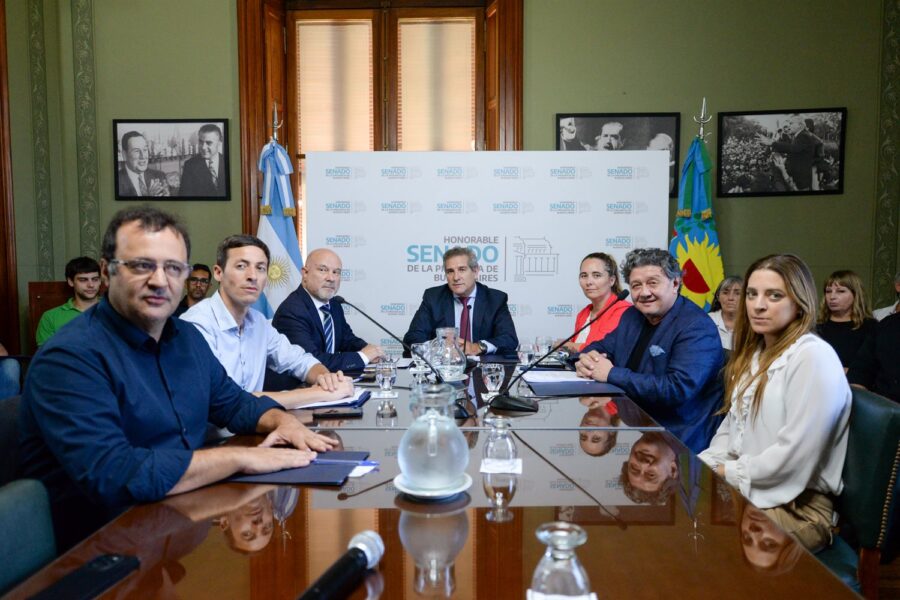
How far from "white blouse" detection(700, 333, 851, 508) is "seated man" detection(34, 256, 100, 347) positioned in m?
4.65

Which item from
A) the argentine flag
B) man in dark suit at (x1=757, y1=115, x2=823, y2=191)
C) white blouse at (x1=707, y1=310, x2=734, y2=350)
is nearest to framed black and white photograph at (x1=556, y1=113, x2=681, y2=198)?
man in dark suit at (x1=757, y1=115, x2=823, y2=191)

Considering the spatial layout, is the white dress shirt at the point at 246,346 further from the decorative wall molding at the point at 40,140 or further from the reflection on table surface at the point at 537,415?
the decorative wall molding at the point at 40,140

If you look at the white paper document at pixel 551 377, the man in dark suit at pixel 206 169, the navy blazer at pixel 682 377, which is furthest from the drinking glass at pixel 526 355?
the man in dark suit at pixel 206 169

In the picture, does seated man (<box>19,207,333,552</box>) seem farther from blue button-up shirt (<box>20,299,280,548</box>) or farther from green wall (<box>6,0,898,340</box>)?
green wall (<box>6,0,898,340</box>)

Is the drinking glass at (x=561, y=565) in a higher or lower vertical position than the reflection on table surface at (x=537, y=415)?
higher

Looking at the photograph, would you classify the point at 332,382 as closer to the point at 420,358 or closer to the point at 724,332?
the point at 420,358

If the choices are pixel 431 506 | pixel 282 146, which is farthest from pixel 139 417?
pixel 282 146

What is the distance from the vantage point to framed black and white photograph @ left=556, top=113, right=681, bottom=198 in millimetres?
5598

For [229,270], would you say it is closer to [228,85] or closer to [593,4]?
[228,85]

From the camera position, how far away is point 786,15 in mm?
5539

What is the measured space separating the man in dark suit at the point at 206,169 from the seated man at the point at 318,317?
7.41 ft

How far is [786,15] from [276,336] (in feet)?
17.0

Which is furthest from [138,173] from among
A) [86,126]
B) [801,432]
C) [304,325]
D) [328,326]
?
[801,432]

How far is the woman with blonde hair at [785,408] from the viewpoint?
1718 mm
